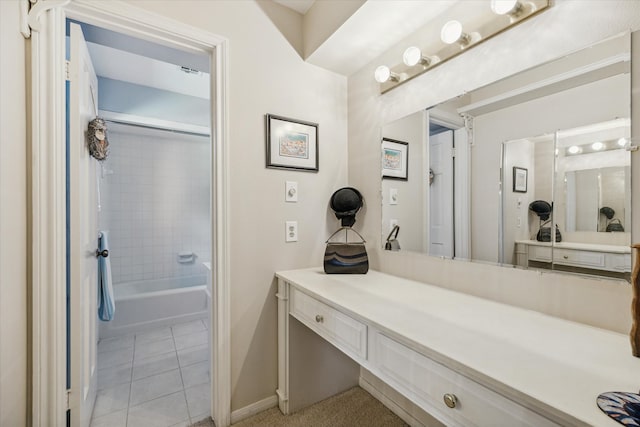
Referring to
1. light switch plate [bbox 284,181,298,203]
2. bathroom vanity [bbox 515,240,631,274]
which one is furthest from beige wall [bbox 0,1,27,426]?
bathroom vanity [bbox 515,240,631,274]

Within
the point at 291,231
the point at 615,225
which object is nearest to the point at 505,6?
the point at 615,225

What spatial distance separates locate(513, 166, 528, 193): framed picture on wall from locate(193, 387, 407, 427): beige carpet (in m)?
1.36

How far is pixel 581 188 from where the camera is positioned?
0.94 meters

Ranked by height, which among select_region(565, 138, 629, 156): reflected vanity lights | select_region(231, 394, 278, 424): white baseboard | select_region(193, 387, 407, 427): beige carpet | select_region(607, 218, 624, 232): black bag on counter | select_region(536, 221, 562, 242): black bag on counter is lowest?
select_region(193, 387, 407, 427): beige carpet

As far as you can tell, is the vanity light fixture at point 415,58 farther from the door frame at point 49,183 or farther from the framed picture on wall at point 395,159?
the door frame at point 49,183

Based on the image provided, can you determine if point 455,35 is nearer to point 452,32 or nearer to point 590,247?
point 452,32

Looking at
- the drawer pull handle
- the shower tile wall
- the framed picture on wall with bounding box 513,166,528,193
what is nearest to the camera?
the drawer pull handle

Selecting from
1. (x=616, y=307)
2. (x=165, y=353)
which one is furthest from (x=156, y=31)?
(x=165, y=353)

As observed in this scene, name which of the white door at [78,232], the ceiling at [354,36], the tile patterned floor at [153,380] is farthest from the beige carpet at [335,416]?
the ceiling at [354,36]

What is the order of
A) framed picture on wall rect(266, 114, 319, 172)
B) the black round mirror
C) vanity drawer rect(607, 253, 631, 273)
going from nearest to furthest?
vanity drawer rect(607, 253, 631, 273), framed picture on wall rect(266, 114, 319, 172), the black round mirror

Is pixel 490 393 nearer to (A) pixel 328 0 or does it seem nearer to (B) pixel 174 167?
(A) pixel 328 0

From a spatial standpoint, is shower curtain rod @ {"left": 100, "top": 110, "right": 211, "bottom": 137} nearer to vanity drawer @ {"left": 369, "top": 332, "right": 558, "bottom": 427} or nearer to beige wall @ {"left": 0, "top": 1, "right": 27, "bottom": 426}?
beige wall @ {"left": 0, "top": 1, "right": 27, "bottom": 426}

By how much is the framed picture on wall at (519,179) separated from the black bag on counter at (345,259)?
788mm

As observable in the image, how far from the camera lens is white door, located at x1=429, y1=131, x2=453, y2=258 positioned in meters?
1.34
